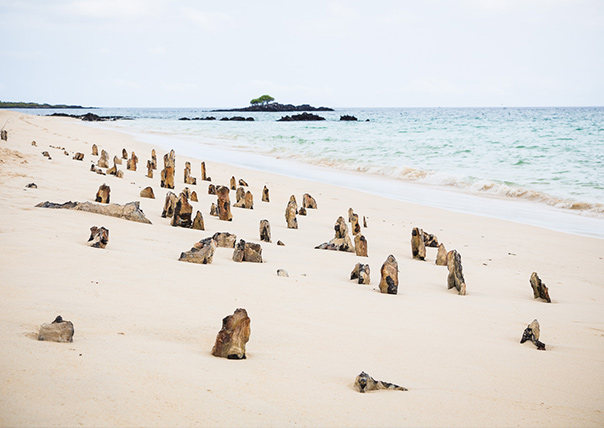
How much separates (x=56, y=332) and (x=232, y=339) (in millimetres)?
790

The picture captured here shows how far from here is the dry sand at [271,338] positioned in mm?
2002

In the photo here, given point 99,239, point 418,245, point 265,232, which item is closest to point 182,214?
point 265,232

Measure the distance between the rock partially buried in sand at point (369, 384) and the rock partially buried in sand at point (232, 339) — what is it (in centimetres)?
59

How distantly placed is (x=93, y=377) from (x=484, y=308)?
132 inches

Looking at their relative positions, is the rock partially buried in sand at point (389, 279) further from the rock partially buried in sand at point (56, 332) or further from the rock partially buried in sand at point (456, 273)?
the rock partially buried in sand at point (56, 332)

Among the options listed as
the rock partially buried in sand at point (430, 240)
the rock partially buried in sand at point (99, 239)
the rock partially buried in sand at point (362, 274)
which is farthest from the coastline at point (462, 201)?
the rock partially buried in sand at point (99, 239)

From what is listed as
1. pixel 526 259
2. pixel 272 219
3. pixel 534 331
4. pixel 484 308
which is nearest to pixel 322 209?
pixel 272 219

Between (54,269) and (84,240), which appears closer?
(54,269)

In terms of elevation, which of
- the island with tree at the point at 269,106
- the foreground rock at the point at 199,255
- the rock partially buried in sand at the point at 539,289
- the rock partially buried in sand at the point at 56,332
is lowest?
the rock partially buried in sand at the point at 539,289

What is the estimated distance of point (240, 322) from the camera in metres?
2.61

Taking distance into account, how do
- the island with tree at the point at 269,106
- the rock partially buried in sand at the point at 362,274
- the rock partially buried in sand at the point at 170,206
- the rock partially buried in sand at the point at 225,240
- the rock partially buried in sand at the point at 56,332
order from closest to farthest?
the rock partially buried in sand at the point at 56,332, the rock partially buried in sand at the point at 362,274, the rock partially buried in sand at the point at 225,240, the rock partially buried in sand at the point at 170,206, the island with tree at the point at 269,106

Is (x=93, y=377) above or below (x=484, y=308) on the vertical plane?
above

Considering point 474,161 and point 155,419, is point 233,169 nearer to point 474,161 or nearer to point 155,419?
point 474,161

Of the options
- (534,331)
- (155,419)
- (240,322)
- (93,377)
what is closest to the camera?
(155,419)
